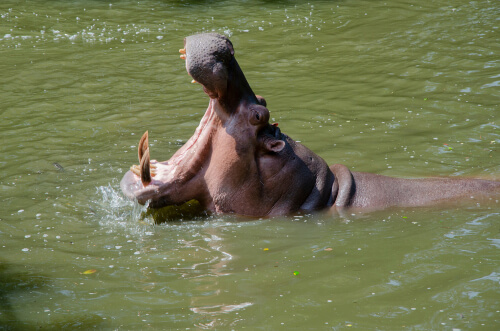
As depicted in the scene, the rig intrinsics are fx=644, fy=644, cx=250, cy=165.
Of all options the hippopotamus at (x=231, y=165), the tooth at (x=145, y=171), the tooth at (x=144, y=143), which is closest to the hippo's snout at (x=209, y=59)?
the hippopotamus at (x=231, y=165)

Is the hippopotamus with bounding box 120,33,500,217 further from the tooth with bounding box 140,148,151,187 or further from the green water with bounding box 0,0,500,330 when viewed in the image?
the green water with bounding box 0,0,500,330

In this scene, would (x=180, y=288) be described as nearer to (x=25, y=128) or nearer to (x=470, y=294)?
(x=470, y=294)

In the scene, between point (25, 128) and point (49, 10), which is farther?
point (49, 10)

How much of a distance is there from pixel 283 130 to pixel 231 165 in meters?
2.60

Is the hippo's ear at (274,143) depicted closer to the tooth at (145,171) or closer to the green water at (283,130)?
the green water at (283,130)

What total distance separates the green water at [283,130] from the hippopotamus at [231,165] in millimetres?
181

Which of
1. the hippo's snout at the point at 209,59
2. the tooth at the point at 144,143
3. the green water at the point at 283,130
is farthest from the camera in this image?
the tooth at the point at 144,143

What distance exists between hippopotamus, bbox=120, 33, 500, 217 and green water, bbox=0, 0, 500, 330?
0.59 ft

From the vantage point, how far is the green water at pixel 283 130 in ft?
12.3

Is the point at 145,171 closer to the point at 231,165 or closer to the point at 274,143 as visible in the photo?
the point at 231,165

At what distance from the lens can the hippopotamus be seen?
4.48m

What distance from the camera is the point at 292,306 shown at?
146 inches

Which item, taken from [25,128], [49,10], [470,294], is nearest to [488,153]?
[470,294]

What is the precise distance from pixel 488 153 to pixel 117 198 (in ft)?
11.9
